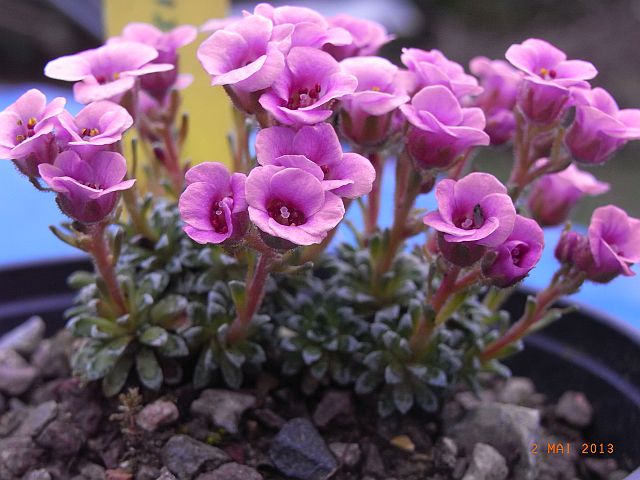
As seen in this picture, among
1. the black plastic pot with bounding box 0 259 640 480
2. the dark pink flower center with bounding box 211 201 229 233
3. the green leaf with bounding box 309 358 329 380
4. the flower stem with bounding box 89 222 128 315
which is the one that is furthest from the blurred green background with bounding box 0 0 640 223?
the dark pink flower center with bounding box 211 201 229 233

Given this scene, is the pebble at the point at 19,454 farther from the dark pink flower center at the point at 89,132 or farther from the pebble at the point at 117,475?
the dark pink flower center at the point at 89,132

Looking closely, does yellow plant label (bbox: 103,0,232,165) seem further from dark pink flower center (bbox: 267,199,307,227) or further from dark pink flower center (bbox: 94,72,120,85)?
dark pink flower center (bbox: 267,199,307,227)

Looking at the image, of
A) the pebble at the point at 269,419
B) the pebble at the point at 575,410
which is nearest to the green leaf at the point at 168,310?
the pebble at the point at 269,419

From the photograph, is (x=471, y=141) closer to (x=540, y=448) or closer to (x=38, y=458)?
(x=540, y=448)

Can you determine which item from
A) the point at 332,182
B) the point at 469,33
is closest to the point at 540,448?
the point at 332,182

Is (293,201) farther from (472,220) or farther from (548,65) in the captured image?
(548,65)
